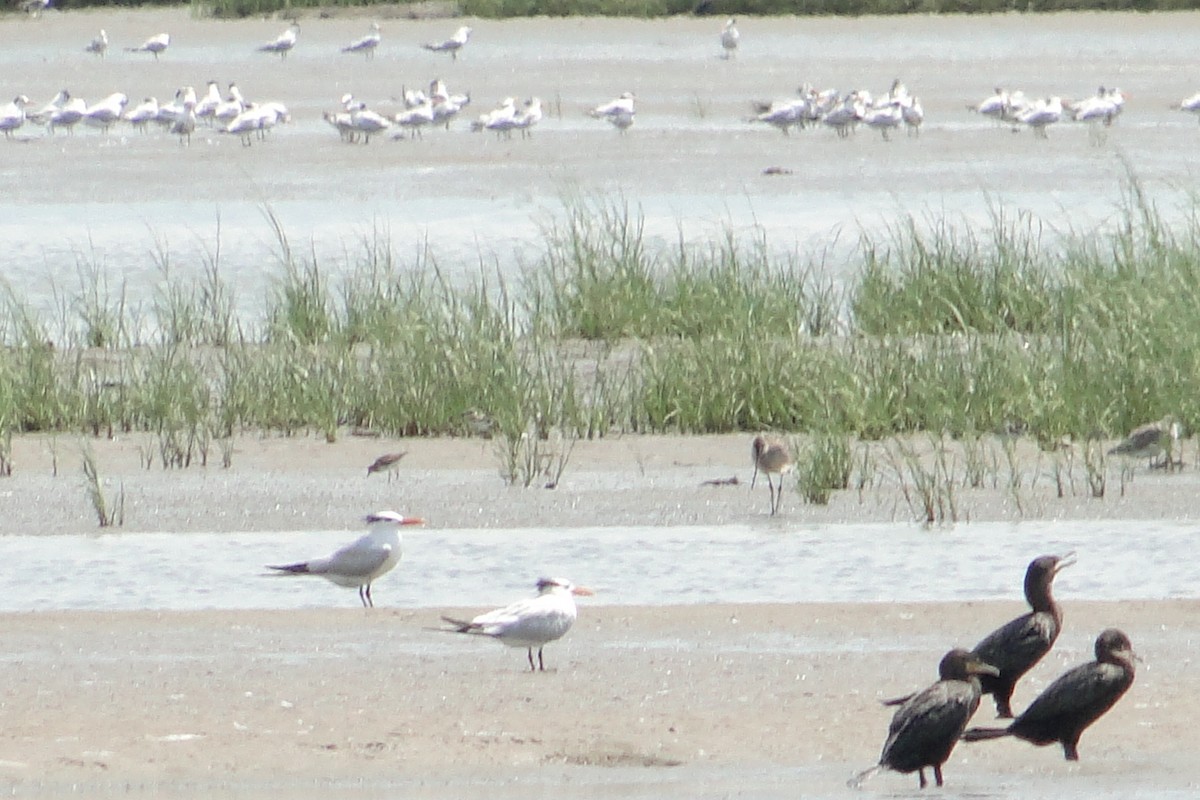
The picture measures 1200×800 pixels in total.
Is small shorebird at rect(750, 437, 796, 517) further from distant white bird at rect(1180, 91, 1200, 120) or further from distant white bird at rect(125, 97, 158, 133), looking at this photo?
distant white bird at rect(125, 97, 158, 133)

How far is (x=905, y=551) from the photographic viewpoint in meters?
8.41

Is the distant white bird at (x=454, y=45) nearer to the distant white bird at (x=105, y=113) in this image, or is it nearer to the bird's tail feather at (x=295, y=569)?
the distant white bird at (x=105, y=113)

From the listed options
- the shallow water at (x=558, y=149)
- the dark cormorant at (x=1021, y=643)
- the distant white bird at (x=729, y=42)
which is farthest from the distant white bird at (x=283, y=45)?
the dark cormorant at (x=1021, y=643)

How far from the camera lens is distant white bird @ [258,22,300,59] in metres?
34.3

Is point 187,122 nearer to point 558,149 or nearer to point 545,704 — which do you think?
point 558,149

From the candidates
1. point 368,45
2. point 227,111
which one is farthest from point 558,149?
point 368,45

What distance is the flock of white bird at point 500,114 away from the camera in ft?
81.7

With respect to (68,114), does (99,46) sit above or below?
below

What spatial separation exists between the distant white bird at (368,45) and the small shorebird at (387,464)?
2436cm

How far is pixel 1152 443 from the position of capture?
9.73 meters

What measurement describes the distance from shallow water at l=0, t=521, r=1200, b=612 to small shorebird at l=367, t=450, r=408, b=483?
1.00 metres

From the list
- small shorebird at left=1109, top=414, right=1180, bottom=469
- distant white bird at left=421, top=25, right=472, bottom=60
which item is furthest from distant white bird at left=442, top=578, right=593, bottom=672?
distant white bird at left=421, top=25, right=472, bottom=60

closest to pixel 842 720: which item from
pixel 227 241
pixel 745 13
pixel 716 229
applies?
pixel 716 229

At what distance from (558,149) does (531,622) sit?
18.6 metres
